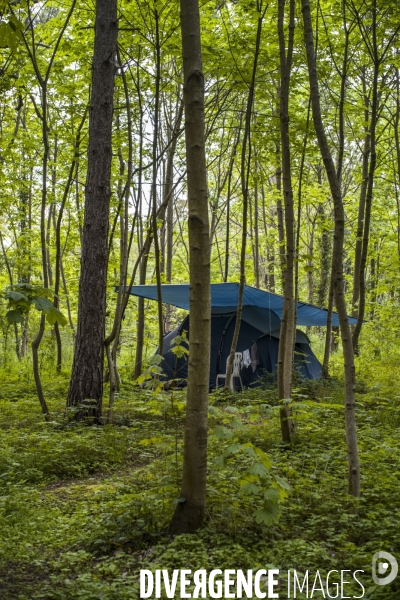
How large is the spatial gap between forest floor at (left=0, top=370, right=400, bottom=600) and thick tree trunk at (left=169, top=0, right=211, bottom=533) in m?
0.14

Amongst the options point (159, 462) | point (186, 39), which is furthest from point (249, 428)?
point (186, 39)

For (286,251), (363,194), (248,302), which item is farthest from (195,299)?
(363,194)

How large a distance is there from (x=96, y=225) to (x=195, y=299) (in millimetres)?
4337

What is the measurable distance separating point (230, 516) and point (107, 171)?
5.30 meters

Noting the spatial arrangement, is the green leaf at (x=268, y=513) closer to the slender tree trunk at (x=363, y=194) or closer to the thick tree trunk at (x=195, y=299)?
the thick tree trunk at (x=195, y=299)

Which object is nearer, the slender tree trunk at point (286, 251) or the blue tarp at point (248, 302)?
the slender tree trunk at point (286, 251)

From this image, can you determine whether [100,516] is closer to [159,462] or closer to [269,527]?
[159,462]

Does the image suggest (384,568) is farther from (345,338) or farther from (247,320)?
(247,320)

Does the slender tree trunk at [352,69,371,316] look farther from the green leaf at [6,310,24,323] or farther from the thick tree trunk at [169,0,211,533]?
the green leaf at [6,310,24,323]

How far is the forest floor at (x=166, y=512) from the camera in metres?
2.97

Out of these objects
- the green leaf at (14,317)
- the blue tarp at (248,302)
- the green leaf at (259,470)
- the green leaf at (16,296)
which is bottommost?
the green leaf at (259,470)

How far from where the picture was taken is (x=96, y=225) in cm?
744

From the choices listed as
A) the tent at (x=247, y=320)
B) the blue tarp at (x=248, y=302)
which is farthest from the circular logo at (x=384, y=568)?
the tent at (x=247, y=320)

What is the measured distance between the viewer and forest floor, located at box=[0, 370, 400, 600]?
9.74ft
